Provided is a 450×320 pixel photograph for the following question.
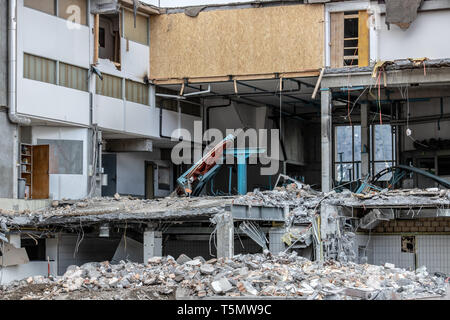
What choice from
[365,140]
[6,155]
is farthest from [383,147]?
[6,155]

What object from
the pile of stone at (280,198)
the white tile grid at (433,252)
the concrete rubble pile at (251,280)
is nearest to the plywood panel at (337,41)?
the pile of stone at (280,198)

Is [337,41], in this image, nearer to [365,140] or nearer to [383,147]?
[365,140]

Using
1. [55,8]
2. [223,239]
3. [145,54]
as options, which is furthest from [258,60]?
[223,239]

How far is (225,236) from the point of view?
27.2 meters

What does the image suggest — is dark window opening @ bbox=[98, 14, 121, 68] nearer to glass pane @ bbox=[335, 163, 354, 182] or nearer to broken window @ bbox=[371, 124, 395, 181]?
broken window @ bbox=[371, 124, 395, 181]

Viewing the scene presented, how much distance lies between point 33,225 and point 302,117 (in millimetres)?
19413

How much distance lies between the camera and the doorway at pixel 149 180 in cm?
4088

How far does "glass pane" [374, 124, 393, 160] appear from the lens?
44000 millimetres

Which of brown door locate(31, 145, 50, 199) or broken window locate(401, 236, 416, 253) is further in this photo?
broken window locate(401, 236, 416, 253)

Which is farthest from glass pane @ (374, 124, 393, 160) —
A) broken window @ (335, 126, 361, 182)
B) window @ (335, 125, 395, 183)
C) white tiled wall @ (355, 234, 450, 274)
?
white tiled wall @ (355, 234, 450, 274)

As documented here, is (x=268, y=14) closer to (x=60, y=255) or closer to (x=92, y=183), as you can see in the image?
(x=92, y=183)

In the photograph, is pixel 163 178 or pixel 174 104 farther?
pixel 163 178

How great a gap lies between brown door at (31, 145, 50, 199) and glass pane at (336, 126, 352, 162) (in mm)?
19346

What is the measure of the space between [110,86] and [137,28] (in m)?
3.56
